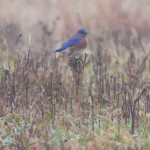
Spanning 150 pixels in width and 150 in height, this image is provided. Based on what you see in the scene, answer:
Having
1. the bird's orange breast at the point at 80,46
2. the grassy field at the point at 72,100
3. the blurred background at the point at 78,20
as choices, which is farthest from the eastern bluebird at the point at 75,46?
the blurred background at the point at 78,20

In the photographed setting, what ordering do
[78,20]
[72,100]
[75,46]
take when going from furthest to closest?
[78,20]
[75,46]
[72,100]

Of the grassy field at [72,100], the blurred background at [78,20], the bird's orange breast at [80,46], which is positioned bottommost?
the grassy field at [72,100]

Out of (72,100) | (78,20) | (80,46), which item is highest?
(78,20)

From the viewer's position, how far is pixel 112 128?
6234 millimetres

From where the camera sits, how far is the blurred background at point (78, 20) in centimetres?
1155

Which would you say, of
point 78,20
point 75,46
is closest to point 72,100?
point 75,46

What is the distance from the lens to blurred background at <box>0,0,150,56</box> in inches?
455

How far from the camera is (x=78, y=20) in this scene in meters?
12.6

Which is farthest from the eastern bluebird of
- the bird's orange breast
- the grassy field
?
the grassy field

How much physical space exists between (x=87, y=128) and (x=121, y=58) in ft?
13.6

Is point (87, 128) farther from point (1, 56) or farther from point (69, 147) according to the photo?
point (1, 56)

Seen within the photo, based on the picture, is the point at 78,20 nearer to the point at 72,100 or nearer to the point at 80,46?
the point at 80,46

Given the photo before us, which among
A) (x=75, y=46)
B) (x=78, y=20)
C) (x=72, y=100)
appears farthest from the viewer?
(x=78, y=20)

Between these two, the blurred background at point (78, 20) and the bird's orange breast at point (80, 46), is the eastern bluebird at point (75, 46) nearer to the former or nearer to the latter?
the bird's orange breast at point (80, 46)
